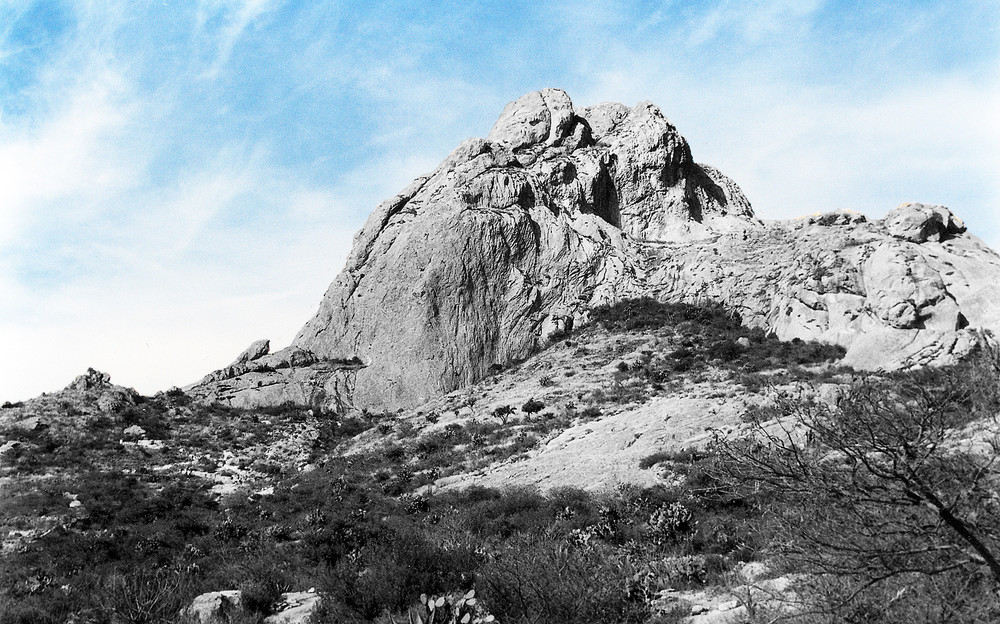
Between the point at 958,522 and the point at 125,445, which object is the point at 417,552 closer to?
the point at 958,522

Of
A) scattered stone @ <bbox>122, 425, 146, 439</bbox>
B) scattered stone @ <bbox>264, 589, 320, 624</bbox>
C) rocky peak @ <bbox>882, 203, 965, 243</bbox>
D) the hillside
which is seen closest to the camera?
the hillside

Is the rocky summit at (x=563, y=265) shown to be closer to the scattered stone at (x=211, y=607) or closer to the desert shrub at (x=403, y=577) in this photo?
the desert shrub at (x=403, y=577)

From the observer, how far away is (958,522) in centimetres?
473

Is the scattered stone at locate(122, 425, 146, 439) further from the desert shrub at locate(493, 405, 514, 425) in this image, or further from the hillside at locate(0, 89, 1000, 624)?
the desert shrub at locate(493, 405, 514, 425)

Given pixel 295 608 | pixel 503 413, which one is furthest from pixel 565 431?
pixel 295 608

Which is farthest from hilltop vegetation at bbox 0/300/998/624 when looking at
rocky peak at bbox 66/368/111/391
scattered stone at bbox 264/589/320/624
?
rocky peak at bbox 66/368/111/391

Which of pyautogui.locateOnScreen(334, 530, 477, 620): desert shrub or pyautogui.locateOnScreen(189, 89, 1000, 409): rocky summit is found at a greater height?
pyautogui.locateOnScreen(189, 89, 1000, 409): rocky summit

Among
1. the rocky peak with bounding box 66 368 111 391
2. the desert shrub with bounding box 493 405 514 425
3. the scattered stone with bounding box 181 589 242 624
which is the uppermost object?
the rocky peak with bounding box 66 368 111 391

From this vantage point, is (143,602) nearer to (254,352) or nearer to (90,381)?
(90,381)

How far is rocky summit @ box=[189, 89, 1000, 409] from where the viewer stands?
32.3m

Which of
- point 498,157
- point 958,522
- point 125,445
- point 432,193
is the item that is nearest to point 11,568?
point 958,522

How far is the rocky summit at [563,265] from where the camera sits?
3228cm

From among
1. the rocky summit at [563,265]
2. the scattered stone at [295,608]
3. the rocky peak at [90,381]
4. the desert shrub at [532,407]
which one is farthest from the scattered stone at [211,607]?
the rocky peak at [90,381]

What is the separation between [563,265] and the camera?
47625 mm
